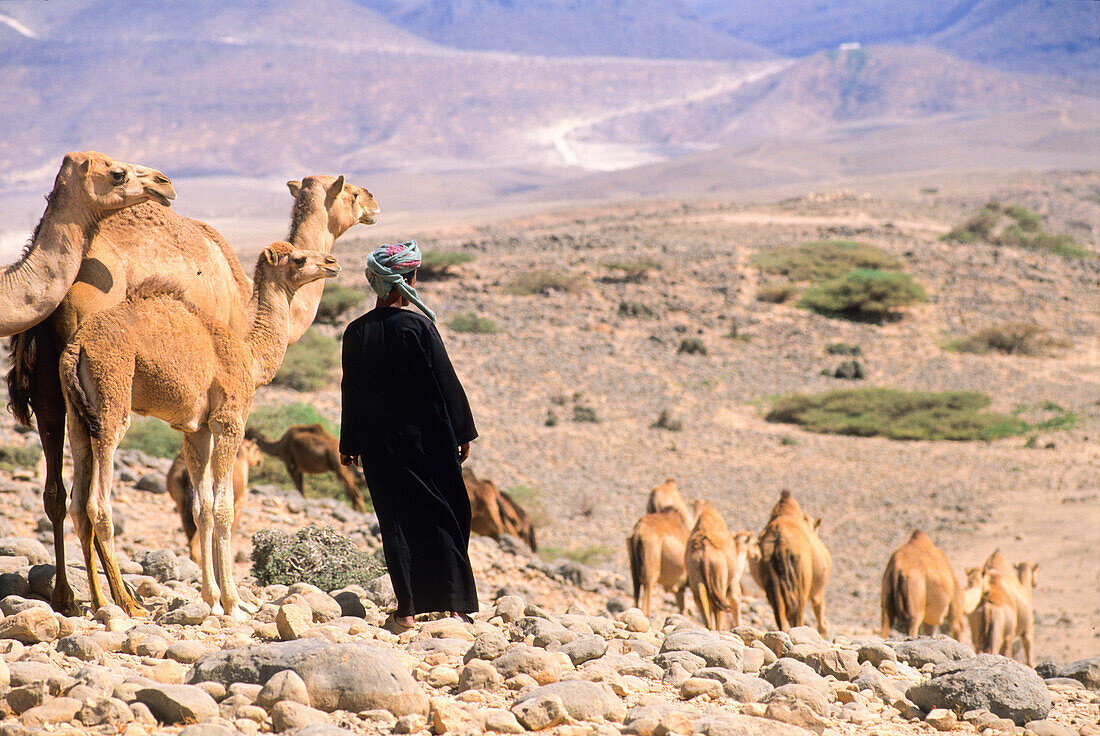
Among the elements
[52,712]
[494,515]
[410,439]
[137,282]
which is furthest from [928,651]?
[494,515]

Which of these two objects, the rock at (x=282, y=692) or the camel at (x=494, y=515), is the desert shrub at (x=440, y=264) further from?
the rock at (x=282, y=692)

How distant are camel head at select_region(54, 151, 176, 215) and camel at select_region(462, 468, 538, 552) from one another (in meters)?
6.05

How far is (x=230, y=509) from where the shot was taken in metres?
5.70

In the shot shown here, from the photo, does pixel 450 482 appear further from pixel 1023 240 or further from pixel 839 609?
pixel 1023 240

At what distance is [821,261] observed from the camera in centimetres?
3269

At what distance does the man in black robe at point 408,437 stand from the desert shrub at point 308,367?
43.0ft

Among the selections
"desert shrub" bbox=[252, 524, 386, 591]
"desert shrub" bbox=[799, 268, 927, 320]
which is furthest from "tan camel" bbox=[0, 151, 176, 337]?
"desert shrub" bbox=[799, 268, 927, 320]

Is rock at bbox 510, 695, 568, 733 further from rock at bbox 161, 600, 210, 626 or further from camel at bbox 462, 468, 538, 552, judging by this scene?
camel at bbox 462, 468, 538, 552

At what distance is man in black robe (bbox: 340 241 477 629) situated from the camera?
5.57m

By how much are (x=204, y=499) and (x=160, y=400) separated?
59 cm

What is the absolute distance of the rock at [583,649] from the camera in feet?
17.4

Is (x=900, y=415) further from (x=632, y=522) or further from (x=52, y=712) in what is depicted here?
(x=52, y=712)

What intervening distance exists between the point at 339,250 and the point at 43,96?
125 meters

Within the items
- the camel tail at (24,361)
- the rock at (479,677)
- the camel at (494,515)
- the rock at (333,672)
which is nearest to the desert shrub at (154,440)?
the camel at (494,515)
